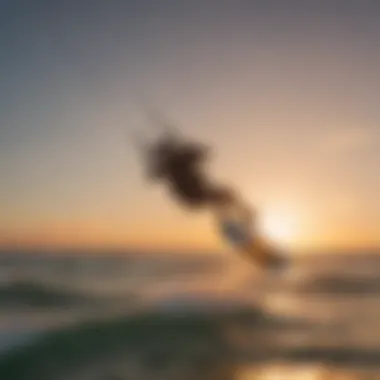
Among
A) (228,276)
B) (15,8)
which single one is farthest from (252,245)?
(15,8)

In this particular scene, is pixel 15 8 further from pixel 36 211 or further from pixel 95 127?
pixel 36 211

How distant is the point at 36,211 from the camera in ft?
6.96

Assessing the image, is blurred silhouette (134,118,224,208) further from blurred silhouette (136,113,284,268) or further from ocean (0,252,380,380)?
ocean (0,252,380,380)

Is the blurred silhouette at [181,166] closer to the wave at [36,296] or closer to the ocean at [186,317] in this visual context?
the ocean at [186,317]

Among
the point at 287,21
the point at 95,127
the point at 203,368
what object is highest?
the point at 287,21

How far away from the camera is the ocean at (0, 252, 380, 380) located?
2.07 meters

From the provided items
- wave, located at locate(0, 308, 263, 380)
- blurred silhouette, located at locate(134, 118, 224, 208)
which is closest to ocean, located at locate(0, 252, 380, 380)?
wave, located at locate(0, 308, 263, 380)

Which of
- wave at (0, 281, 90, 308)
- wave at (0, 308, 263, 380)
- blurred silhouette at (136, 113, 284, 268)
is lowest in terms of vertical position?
wave at (0, 308, 263, 380)

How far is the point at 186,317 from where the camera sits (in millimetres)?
2117

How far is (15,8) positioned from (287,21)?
2.28 feet

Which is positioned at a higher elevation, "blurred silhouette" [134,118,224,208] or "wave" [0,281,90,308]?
"blurred silhouette" [134,118,224,208]

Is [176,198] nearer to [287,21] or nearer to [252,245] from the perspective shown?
[252,245]

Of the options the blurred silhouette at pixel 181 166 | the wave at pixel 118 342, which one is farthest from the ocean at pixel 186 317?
the blurred silhouette at pixel 181 166

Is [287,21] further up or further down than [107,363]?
further up
